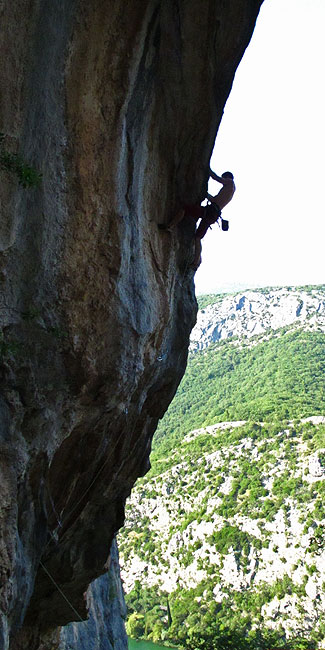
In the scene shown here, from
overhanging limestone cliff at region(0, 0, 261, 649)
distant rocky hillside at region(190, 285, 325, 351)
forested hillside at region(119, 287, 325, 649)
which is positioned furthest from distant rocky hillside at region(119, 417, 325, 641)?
distant rocky hillside at region(190, 285, 325, 351)

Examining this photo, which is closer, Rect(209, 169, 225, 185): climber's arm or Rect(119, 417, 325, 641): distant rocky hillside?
Rect(209, 169, 225, 185): climber's arm

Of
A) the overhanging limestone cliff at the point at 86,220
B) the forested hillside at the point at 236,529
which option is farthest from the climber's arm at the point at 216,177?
the forested hillside at the point at 236,529

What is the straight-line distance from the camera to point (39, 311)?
19.0 ft

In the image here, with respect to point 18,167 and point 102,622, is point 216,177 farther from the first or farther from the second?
point 102,622

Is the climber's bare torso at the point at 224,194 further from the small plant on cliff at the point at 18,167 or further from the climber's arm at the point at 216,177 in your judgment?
the small plant on cliff at the point at 18,167

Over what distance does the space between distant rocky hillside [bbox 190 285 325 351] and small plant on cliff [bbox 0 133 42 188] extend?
114 m

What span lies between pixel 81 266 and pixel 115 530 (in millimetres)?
5922

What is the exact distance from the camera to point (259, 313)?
13762cm

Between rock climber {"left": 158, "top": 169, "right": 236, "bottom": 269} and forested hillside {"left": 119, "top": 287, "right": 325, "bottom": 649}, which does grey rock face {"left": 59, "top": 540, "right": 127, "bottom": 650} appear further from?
forested hillside {"left": 119, "top": 287, "right": 325, "bottom": 649}

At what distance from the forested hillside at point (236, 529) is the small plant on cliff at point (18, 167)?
25.5 meters

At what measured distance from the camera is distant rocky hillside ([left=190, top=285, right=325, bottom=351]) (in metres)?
125

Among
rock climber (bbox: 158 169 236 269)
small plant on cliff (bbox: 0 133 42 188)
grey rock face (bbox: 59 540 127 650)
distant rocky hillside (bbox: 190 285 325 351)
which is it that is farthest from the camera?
distant rocky hillside (bbox: 190 285 325 351)

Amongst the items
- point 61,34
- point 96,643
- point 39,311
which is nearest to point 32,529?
point 39,311

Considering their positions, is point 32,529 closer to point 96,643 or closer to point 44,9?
point 44,9
